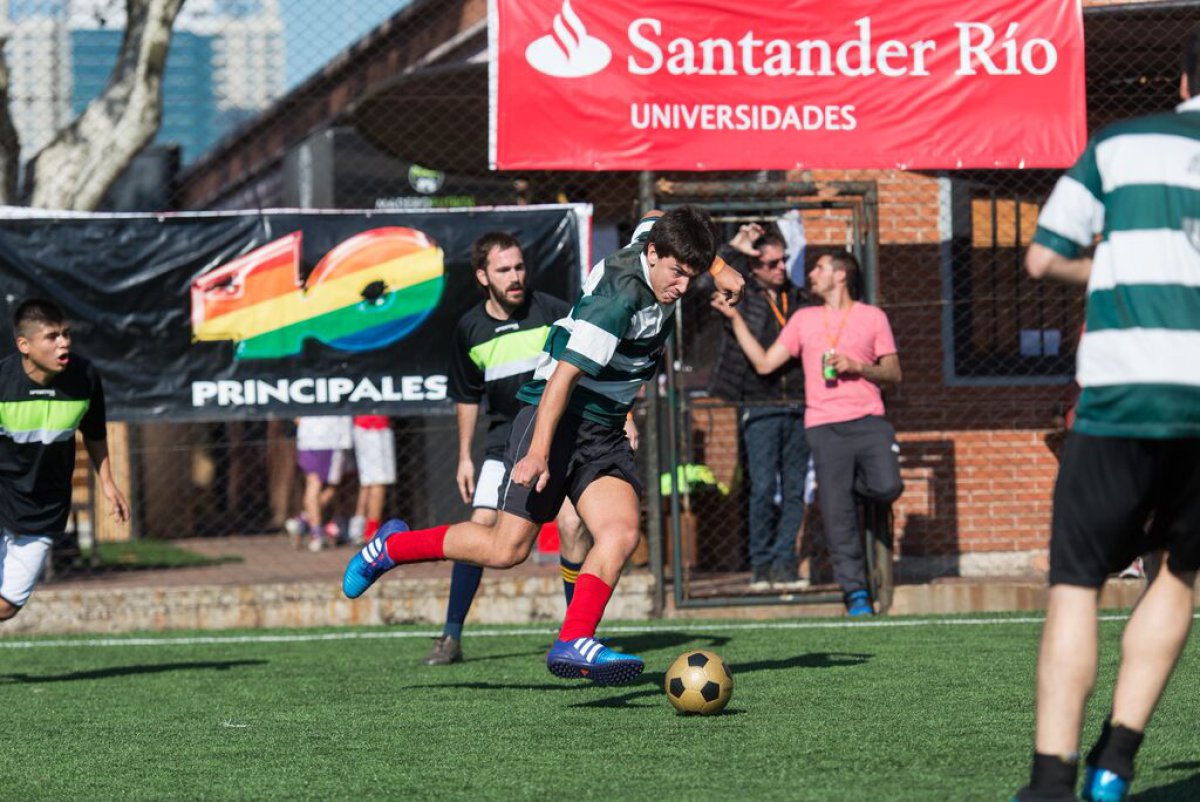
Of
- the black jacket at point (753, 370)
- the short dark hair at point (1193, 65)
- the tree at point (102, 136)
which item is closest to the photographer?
the short dark hair at point (1193, 65)

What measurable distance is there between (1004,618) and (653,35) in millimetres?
3869

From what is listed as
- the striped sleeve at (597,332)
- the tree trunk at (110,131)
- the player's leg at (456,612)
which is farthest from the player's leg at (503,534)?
the tree trunk at (110,131)

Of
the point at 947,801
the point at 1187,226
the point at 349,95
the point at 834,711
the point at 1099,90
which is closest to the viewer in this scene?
the point at 1187,226

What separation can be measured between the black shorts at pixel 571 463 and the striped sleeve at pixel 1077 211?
280 centimetres

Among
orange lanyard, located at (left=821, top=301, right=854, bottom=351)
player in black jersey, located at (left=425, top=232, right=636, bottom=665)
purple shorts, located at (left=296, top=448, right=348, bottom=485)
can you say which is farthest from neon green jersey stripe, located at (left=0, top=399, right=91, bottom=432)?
purple shorts, located at (left=296, top=448, right=348, bottom=485)

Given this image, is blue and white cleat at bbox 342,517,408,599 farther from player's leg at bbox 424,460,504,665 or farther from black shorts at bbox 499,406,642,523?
player's leg at bbox 424,460,504,665

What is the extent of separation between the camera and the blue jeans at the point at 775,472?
10.8 m

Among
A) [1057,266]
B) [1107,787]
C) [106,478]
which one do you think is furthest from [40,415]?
[1107,787]

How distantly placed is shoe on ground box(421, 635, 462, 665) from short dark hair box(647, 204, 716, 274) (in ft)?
9.76

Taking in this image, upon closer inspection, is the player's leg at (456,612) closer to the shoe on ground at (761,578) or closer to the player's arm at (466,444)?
the player's arm at (466,444)

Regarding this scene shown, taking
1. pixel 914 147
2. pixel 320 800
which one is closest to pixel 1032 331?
pixel 914 147

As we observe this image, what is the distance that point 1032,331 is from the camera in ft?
41.0

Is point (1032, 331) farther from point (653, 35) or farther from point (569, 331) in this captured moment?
point (569, 331)

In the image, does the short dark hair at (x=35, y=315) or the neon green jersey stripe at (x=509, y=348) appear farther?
the neon green jersey stripe at (x=509, y=348)
